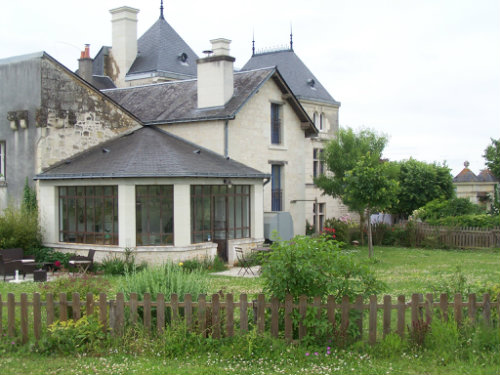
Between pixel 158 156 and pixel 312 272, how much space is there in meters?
12.5

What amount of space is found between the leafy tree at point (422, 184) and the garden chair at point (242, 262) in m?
18.0

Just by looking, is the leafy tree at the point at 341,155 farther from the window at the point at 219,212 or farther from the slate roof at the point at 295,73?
Result: the slate roof at the point at 295,73

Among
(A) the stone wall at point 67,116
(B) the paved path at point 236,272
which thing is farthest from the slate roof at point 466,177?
(A) the stone wall at point 67,116

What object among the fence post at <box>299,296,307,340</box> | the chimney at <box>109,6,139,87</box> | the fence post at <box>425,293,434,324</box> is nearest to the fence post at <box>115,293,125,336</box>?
the fence post at <box>299,296,307,340</box>

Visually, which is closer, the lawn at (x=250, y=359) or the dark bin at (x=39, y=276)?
the lawn at (x=250, y=359)

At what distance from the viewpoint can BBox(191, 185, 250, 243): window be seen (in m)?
20.3

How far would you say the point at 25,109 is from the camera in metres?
20.7

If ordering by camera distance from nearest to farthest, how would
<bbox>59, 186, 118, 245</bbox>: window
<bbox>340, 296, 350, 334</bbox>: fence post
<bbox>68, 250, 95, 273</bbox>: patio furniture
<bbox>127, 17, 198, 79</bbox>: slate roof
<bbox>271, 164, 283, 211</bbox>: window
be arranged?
<bbox>340, 296, 350, 334</bbox>: fence post, <bbox>68, 250, 95, 273</bbox>: patio furniture, <bbox>59, 186, 118, 245</bbox>: window, <bbox>271, 164, 283, 211</bbox>: window, <bbox>127, 17, 198, 79</bbox>: slate roof

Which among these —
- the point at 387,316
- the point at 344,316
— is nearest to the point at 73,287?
the point at 344,316

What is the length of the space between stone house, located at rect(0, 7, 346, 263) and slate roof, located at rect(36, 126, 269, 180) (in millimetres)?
50

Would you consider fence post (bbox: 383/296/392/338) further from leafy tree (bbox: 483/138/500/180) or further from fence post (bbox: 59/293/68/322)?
leafy tree (bbox: 483/138/500/180)

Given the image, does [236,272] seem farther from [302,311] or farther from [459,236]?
[459,236]

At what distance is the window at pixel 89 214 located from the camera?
19438 millimetres

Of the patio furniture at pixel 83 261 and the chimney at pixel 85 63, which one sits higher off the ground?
the chimney at pixel 85 63
